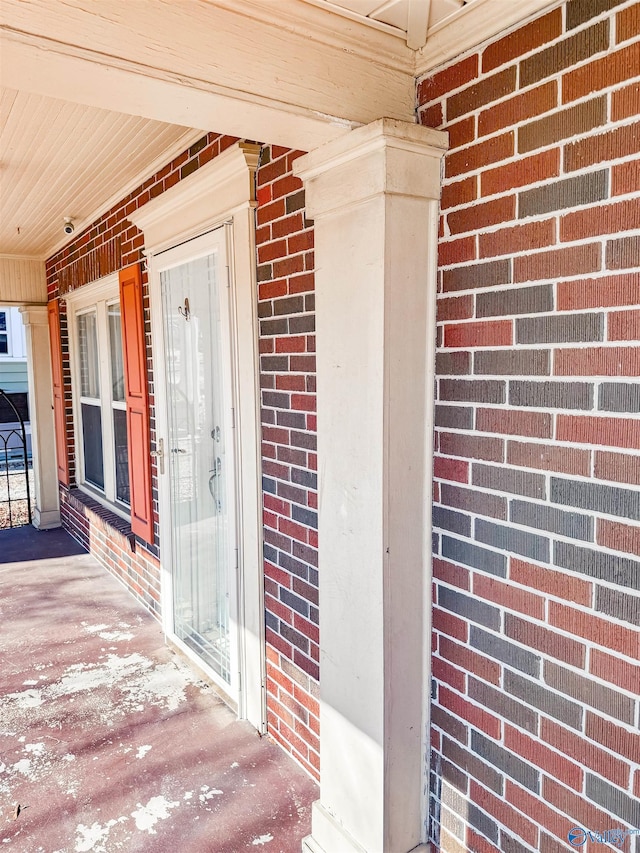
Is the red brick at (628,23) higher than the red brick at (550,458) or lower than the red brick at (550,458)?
higher

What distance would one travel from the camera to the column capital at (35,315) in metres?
6.39

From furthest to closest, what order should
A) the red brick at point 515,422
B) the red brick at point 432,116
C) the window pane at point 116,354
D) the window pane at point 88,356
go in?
the window pane at point 88,356
the window pane at point 116,354
the red brick at point 432,116
the red brick at point 515,422

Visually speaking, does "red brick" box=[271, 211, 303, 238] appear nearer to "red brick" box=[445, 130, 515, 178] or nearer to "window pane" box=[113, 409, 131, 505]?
"red brick" box=[445, 130, 515, 178]

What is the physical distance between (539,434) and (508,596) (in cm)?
45

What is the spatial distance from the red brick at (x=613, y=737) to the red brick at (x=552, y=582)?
0.88 ft

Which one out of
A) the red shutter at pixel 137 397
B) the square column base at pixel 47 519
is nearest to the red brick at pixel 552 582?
the red shutter at pixel 137 397

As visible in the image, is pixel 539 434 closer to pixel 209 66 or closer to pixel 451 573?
pixel 451 573

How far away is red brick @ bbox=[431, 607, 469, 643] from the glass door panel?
1221mm

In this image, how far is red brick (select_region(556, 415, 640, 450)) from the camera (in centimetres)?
129

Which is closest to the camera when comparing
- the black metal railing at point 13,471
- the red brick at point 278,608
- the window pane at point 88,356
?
the red brick at point 278,608

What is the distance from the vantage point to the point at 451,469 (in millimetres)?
1743

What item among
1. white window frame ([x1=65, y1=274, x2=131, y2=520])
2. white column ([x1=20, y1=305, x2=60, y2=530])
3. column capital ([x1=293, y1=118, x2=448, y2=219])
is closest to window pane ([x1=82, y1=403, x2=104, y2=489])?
white window frame ([x1=65, y1=274, x2=131, y2=520])

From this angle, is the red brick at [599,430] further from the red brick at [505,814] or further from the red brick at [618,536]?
the red brick at [505,814]

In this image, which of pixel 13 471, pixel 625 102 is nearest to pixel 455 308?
pixel 625 102
